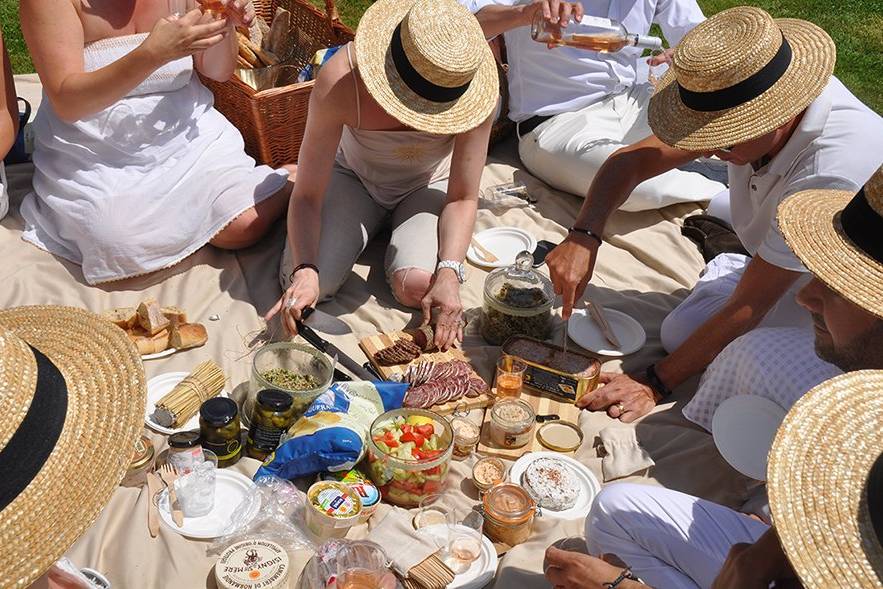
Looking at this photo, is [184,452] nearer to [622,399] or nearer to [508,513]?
[508,513]

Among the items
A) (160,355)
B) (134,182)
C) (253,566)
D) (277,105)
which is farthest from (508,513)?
(277,105)

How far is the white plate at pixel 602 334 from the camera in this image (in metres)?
3.43

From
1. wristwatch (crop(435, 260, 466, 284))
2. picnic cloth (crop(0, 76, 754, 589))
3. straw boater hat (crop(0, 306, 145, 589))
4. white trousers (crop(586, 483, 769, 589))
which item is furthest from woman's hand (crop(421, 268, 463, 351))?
straw boater hat (crop(0, 306, 145, 589))

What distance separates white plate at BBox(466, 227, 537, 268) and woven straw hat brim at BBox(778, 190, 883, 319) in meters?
1.75

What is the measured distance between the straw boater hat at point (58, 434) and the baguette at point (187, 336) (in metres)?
1.60

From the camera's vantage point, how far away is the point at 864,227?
192 cm

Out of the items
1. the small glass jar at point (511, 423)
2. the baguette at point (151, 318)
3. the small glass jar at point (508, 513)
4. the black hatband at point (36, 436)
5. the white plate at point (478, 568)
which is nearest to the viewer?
the black hatband at point (36, 436)

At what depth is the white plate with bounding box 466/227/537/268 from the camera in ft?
12.8

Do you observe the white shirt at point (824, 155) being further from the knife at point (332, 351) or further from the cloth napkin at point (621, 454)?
the knife at point (332, 351)

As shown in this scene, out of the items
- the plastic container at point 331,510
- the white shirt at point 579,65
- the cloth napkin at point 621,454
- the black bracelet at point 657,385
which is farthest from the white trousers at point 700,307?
the plastic container at point 331,510

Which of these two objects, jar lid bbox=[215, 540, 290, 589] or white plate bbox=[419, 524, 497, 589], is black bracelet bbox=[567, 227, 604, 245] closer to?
white plate bbox=[419, 524, 497, 589]

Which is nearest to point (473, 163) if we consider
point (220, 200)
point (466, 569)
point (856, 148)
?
point (220, 200)

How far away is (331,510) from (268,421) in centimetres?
40

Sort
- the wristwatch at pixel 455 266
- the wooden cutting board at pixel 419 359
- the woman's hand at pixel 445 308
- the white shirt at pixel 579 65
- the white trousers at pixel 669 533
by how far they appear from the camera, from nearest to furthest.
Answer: the white trousers at pixel 669 533 → the wooden cutting board at pixel 419 359 → the woman's hand at pixel 445 308 → the wristwatch at pixel 455 266 → the white shirt at pixel 579 65
